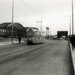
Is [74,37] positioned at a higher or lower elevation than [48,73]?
higher

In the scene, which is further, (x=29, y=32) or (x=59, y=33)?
(x=59, y=33)

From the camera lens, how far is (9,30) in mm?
71188

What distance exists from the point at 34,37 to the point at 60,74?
26989 mm

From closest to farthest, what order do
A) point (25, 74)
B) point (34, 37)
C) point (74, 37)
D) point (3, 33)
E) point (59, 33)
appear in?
point (25, 74) < point (74, 37) < point (34, 37) < point (59, 33) < point (3, 33)

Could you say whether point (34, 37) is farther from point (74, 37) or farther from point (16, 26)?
point (16, 26)

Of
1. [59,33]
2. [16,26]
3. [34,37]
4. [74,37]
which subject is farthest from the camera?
[16,26]

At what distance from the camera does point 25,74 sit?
708 centimetres

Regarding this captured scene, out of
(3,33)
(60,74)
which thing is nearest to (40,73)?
(60,74)

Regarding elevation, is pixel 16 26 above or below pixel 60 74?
above

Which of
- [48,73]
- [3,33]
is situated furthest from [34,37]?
[3,33]

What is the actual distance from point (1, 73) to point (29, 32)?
27.9m

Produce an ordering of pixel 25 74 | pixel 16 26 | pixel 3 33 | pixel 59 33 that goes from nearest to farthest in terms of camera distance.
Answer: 1. pixel 25 74
2. pixel 59 33
3. pixel 3 33
4. pixel 16 26

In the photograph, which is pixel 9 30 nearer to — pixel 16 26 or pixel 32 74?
pixel 16 26

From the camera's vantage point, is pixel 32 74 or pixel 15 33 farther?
pixel 15 33
